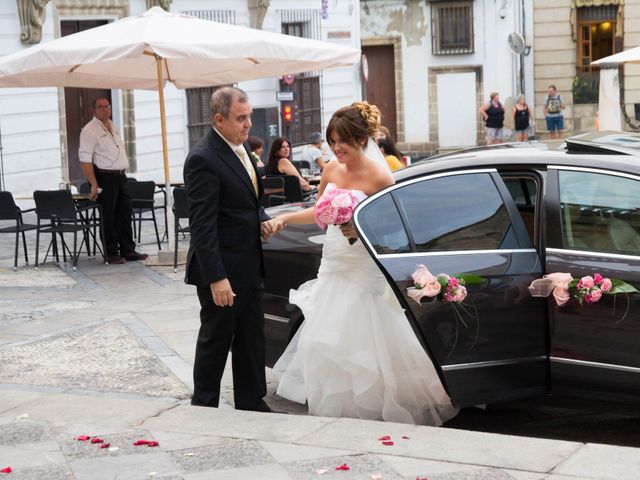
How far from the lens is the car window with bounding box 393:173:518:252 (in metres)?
6.36

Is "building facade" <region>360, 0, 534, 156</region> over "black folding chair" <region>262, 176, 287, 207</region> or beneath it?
over

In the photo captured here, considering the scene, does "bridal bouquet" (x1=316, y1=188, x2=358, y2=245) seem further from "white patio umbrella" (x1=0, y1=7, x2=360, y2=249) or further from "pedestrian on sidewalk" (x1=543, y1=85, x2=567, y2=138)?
"pedestrian on sidewalk" (x1=543, y1=85, x2=567, y2=138)

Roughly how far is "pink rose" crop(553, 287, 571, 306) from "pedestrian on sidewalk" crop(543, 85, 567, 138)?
98.4 feet

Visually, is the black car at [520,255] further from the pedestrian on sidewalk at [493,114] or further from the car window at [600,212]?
the pedestrian on sidewalk at [493,114]

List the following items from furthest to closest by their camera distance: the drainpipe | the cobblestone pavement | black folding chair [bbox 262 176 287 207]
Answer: the drainpipe → black folding chair [bbox 262 176 287 207] → the cobblestone pavement

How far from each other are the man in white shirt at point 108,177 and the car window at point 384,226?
7.24 metres

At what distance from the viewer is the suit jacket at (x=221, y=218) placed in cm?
629

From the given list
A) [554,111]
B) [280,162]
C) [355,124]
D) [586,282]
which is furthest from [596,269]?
[554,111]

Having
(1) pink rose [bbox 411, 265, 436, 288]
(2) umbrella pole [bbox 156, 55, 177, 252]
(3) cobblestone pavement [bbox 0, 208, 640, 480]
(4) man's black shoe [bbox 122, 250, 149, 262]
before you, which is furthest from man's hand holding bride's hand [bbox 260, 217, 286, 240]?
(4) man's black shoe [bbox 122, 250, 149, 262]

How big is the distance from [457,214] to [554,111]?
29.7 m

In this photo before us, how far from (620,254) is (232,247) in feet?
6.37

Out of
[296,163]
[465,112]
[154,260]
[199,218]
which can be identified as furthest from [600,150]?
[465,112]

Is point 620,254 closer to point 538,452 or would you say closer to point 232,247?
point 538,452

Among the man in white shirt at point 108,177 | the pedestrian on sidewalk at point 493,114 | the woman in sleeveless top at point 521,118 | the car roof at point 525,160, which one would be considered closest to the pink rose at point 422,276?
the car roof at point 525,160
